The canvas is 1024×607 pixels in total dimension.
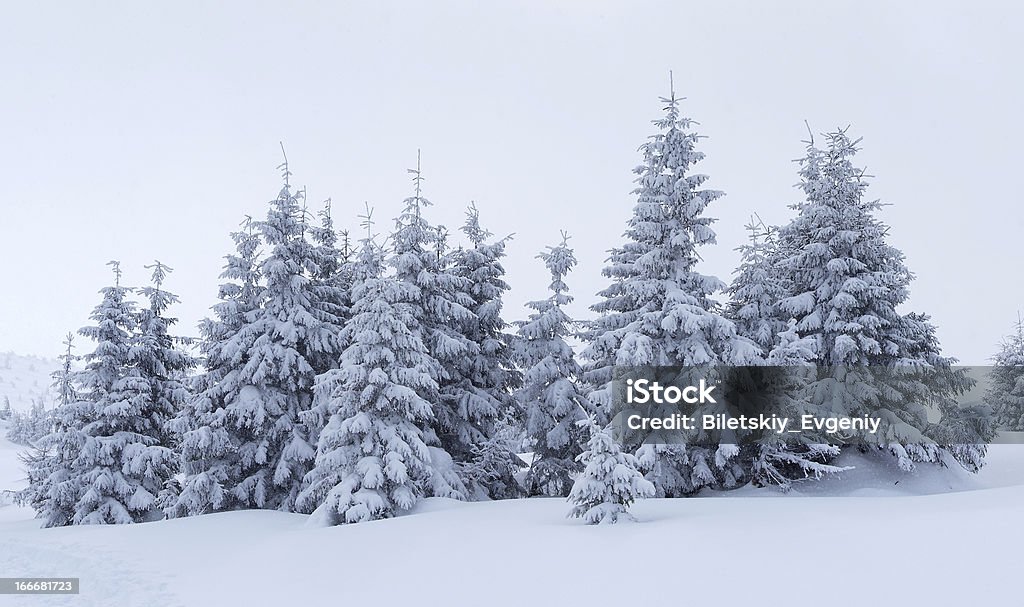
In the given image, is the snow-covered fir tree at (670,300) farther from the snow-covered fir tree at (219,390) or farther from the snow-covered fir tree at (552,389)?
the snow-covered fir tree at (219,390)

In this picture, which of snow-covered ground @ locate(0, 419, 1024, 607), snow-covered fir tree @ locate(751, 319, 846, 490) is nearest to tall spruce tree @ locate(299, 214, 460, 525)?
snow-covered ground @ locate(0, 419, 1024, 607)

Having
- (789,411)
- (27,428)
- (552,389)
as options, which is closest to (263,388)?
(552,389)

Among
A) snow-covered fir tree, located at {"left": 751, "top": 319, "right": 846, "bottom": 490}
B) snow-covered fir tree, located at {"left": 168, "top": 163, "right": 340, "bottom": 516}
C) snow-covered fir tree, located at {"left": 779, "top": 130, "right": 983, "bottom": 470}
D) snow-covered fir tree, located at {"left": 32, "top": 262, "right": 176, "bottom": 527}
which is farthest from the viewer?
snow-covered fir tree, located at {"left": 32, "top": 262, "right": 176, "bottom": 527}

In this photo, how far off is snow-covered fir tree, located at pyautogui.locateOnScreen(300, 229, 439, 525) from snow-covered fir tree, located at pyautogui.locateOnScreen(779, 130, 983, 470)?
12.8 meters

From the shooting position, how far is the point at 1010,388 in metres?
42.6

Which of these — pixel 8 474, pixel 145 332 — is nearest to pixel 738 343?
pixel 145 332

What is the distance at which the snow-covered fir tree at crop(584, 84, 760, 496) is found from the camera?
19.6 m

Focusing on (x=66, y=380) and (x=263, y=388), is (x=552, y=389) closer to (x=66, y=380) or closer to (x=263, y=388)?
(x=263, y=388)

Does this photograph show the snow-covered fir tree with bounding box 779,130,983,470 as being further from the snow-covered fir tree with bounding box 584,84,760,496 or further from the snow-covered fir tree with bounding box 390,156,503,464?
the snow-covered fir tree with bounding box 390,156,503,464

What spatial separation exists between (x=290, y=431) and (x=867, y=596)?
765 inches

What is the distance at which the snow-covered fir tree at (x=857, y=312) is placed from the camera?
21.0 meters

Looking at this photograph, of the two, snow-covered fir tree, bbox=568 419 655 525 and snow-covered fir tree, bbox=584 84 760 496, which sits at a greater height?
snow-covered fir tree, bbox=584 84 760 496

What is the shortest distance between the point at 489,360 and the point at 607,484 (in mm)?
12606

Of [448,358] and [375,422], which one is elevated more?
[448,358]
